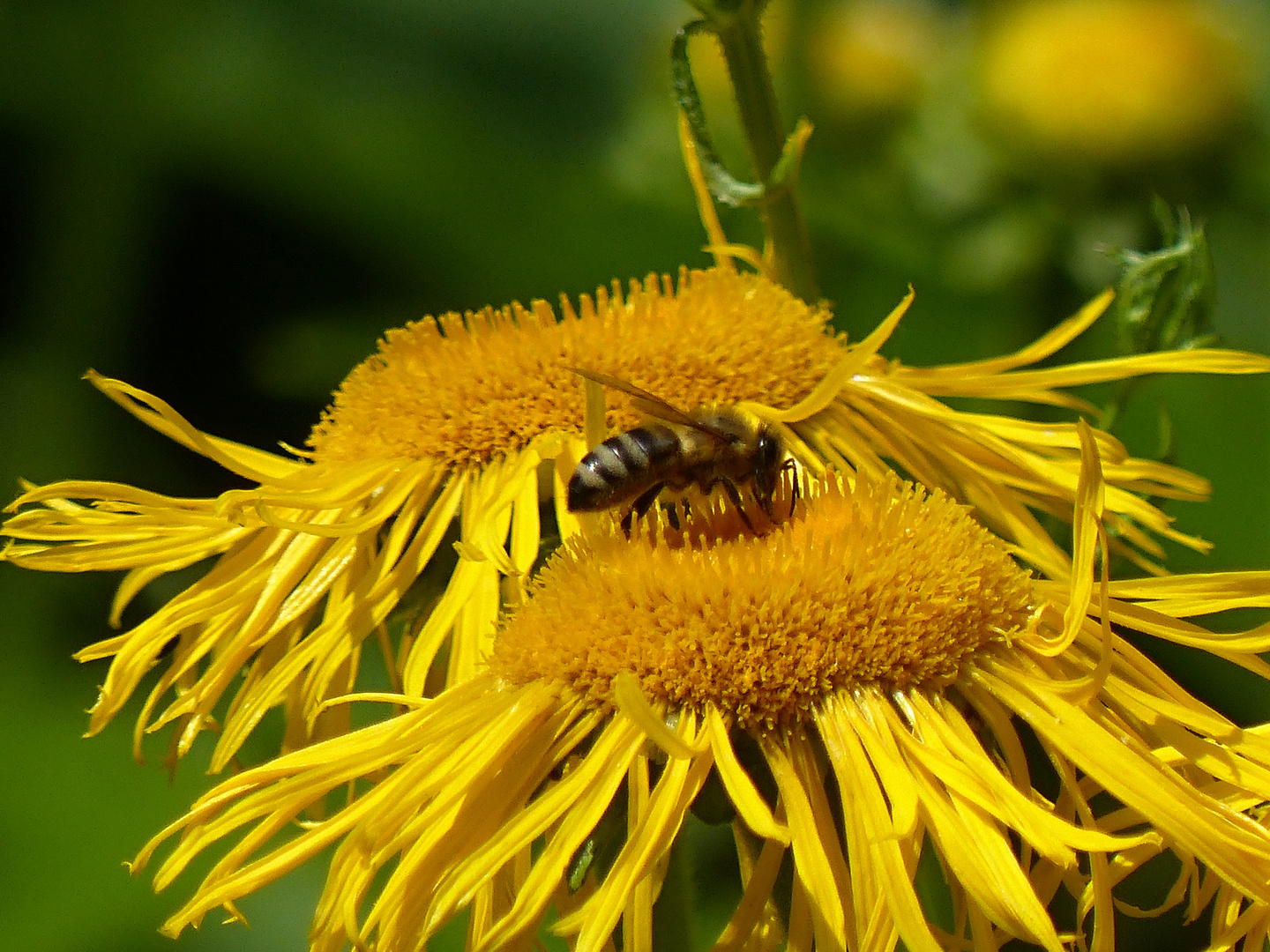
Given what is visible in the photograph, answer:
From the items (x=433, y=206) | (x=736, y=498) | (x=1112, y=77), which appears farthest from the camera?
(x=433, y=206)

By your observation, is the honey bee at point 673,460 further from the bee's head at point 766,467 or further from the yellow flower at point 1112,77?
the yellow flower at point 1112,77

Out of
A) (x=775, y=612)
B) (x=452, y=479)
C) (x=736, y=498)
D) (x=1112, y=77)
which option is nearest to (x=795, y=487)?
(x=736, y=498)

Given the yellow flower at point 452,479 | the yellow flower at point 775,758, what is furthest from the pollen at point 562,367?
the yellow flower at point 775,758

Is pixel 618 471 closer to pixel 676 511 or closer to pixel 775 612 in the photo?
pixel 676 511

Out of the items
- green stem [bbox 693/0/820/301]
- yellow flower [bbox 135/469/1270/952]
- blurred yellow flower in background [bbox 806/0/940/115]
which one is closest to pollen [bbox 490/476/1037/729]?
yellow flower [bbox 135/469/1270/952]

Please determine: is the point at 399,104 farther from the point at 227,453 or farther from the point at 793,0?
the point at 227,453

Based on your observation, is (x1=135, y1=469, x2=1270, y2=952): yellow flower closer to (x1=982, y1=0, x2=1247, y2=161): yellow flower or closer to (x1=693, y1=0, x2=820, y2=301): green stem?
(x1=693, y1=0, x2=820, y2=301): green stem

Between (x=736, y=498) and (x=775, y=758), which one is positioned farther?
(x=736, y=498)
